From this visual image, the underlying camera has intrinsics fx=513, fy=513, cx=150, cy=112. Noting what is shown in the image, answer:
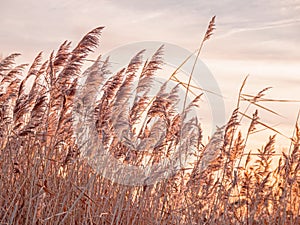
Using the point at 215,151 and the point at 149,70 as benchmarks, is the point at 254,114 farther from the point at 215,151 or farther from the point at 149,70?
the point at 149,70

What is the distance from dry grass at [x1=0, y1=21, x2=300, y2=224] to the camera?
395cm

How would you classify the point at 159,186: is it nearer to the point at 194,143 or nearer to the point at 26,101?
the point at 194,143

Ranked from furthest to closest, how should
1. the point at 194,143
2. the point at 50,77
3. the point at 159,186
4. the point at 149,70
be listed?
1. the point at 194,143
2. the point at 159,186
3. the point at 149,70
4. the point at 50,77

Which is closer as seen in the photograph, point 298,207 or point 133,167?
point 133,167

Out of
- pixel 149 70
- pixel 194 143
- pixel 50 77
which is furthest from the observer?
pixel 194 143

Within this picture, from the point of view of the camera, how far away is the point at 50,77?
3834mm

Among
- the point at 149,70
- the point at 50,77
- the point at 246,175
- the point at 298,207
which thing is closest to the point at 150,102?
the point at 149,70

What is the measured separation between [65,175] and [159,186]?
829 millimetres

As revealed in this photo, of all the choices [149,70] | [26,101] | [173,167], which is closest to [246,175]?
[173,167]

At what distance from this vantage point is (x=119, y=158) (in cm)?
453

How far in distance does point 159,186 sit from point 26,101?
1.36 meters

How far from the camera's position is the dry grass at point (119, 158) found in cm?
395

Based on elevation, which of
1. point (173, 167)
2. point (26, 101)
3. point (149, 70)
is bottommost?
point (173, 167)

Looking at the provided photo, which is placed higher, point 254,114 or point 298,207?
point 254,114
